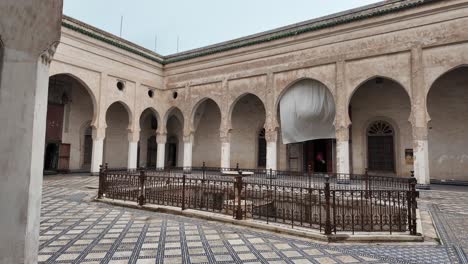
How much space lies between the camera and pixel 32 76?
173cm

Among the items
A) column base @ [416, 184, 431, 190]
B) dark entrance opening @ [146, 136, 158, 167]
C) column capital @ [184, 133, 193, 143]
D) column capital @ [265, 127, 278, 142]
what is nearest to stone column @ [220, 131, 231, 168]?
column capital @ [184, 133, 193, 143]

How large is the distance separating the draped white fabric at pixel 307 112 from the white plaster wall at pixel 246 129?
333 cm

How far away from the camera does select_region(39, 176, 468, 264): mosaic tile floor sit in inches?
140

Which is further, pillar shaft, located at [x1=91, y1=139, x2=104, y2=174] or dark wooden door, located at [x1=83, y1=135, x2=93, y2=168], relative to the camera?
dark wooden door, located at [x1=83, y1=135, x2=93, y2=168]

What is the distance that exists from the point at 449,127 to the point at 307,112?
5861mm

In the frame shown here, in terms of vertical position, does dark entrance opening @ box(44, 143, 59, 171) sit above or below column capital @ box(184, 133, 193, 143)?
below

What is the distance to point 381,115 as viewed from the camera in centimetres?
1318

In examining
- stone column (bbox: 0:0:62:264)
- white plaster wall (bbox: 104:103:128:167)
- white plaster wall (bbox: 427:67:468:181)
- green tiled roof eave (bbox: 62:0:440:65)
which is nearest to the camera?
stone column (bbox: 0:0:62:264)

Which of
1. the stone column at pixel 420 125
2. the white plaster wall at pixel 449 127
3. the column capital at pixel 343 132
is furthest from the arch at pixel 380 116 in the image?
the stone column at pixel 420 125

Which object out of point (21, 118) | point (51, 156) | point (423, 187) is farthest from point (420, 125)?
point (51, 156)

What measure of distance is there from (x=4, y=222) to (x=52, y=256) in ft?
7.74

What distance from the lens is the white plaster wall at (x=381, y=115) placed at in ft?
41.5

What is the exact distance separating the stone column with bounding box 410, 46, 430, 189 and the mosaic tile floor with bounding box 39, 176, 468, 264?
4.42m

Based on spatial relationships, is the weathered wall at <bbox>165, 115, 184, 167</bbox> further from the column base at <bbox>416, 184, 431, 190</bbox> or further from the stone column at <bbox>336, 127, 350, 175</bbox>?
the column base at <bbox>416, 184, 431, 190</bbox>
